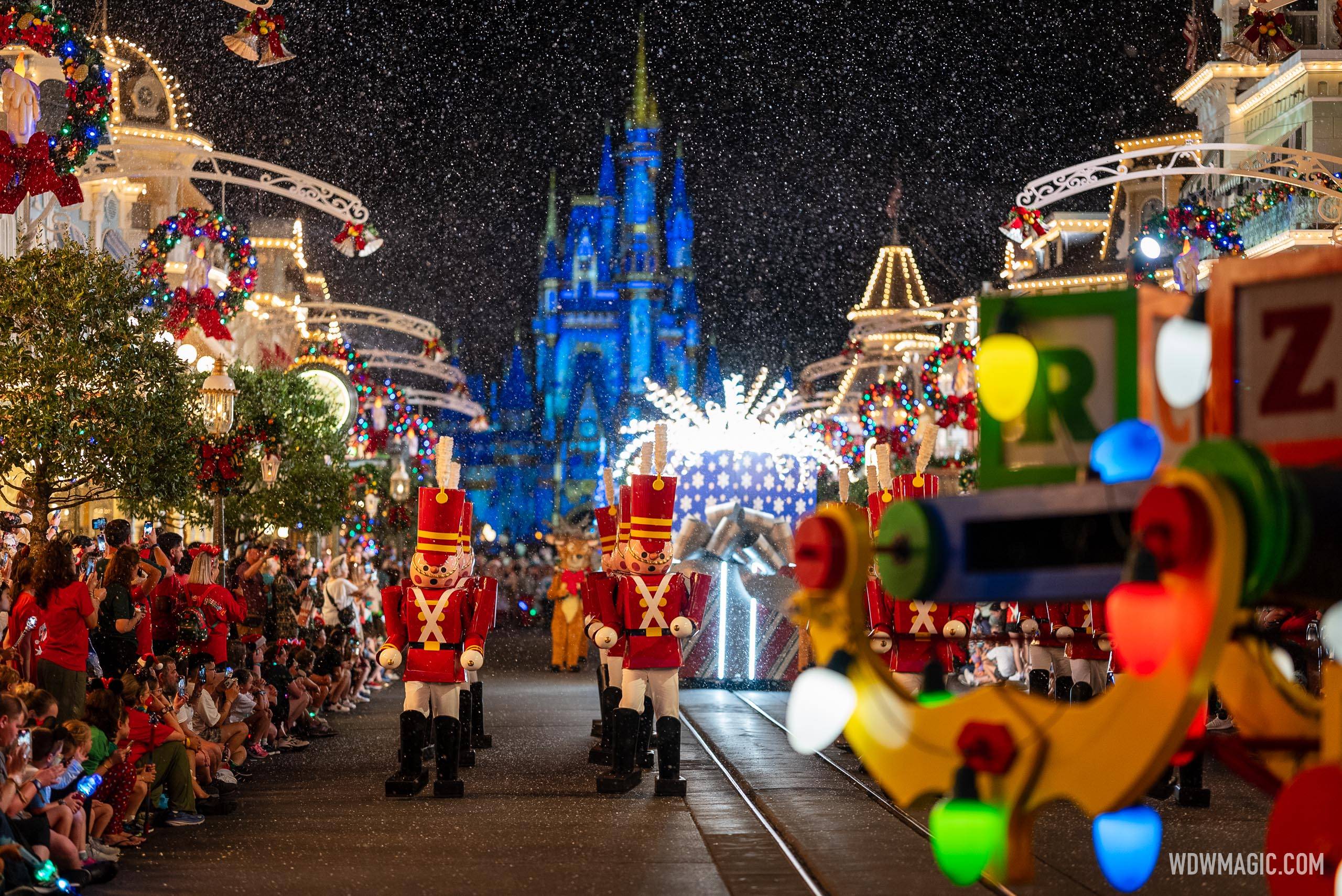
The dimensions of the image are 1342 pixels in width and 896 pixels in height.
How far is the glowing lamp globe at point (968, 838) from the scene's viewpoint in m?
3.57

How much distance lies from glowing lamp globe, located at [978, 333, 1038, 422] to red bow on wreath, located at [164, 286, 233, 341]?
1300 centimetres

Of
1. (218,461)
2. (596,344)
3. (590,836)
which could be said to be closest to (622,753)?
(590,836)

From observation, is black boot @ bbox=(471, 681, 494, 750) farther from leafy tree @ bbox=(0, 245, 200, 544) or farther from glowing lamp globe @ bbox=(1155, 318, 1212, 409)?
glowing lamp globe @ bbox=(1155, 318, 1212, 409)

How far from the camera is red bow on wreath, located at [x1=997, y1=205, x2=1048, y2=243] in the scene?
18156 millimetres

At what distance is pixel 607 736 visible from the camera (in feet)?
46.9

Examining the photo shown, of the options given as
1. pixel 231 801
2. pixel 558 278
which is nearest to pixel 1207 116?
pixel 231 801

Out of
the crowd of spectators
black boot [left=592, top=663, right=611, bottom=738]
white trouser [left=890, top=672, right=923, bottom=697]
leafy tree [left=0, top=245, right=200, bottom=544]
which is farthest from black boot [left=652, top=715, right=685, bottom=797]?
leafy tree [left=0, top=245, right=200, bottom=544]

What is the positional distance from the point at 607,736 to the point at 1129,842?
10.7 meters

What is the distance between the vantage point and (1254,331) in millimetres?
3836

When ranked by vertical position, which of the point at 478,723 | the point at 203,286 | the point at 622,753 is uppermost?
the point at 203,286

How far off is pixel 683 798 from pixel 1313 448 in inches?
345

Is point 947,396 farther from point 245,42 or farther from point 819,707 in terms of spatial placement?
point 819,707

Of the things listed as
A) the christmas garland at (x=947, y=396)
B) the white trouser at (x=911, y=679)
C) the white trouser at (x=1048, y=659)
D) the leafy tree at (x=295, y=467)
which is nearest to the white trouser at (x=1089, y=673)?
the white trouser at (x=1048, y=659)

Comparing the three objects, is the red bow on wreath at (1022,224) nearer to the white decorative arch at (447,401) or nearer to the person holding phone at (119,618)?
the person holding phone at (119,618)
